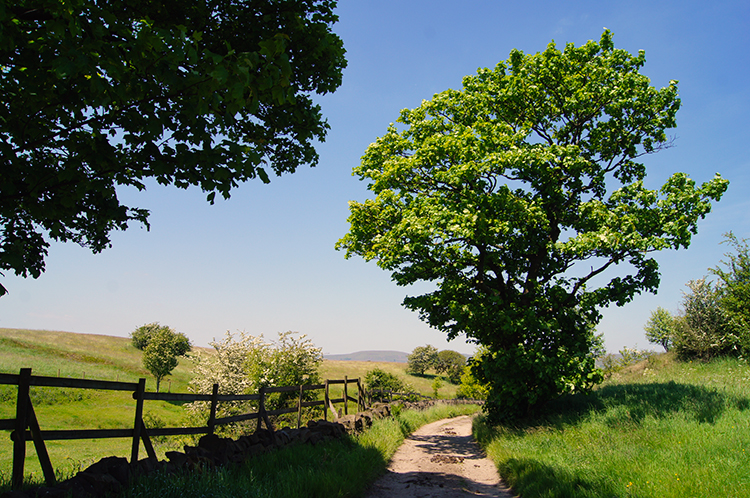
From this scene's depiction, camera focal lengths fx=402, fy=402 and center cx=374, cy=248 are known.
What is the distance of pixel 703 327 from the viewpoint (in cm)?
2284

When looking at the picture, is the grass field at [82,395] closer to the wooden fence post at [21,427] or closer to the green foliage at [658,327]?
the wooden fence post at [21,427]

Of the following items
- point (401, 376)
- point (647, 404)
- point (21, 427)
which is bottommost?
point (401, 376)

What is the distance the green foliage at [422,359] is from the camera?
87875 mm

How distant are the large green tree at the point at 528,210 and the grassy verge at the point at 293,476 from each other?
5.69 m

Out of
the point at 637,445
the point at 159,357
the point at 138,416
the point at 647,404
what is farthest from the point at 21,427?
the point at 159,357

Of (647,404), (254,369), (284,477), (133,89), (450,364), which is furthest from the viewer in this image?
(450,364)

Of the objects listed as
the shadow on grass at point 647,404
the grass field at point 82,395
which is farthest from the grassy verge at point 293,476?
the shadow on grass at point 647,404

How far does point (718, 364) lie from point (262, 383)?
22.3m

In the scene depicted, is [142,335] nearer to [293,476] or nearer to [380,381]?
[380,381]

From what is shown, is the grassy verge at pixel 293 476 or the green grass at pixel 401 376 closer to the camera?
the grassy verge at pixel 293 476

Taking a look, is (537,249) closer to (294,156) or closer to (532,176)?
(532,176)

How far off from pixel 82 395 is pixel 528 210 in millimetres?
38053

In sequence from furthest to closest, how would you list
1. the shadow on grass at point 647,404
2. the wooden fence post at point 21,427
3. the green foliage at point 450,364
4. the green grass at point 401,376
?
the green foliage at point 450,364 → the green grass at point 401,376 → the shadow on grass at point 647,404 → the wooden fence post at point 21,427

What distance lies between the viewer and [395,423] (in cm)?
1593
